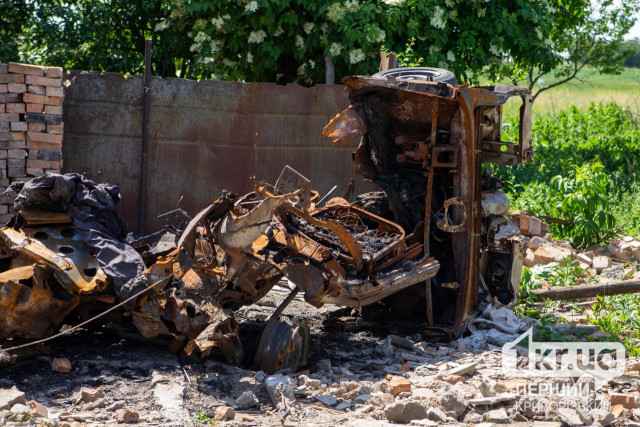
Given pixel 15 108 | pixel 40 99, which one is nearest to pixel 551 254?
pixel 40 99

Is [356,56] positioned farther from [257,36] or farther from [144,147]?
[144,147]

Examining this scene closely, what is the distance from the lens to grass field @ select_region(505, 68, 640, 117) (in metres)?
27.4

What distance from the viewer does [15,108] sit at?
30.6ft

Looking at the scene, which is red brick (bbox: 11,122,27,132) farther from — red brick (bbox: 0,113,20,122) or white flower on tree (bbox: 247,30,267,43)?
white flower on tree (bbox: 247,30,267,43)

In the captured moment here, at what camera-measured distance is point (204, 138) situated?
1059 cm

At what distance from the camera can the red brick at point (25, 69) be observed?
929 centimetres

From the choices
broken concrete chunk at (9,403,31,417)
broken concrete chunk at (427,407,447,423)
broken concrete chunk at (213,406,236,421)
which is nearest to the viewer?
broken concrete chunk at (9,403,31,417)

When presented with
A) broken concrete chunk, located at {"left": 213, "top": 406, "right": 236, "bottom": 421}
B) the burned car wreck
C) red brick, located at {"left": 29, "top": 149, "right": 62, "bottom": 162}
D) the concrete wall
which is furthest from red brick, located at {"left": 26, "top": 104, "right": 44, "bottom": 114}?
broken concrete chunk, located at {"left": 213, "top": 406, "right": 236, "bottom": 421}

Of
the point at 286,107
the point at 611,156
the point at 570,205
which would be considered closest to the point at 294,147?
the point at 286,107

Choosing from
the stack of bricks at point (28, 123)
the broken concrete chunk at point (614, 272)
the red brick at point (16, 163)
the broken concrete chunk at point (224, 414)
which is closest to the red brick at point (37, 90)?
the stack of bricks at point (28, 123)

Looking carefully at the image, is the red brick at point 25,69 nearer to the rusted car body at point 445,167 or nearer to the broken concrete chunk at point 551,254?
the rusted car body at point 445,167

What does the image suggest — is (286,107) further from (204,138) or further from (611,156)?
(611,156)

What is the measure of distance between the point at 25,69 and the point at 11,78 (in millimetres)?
Result: 188

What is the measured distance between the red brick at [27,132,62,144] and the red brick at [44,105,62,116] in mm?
268
